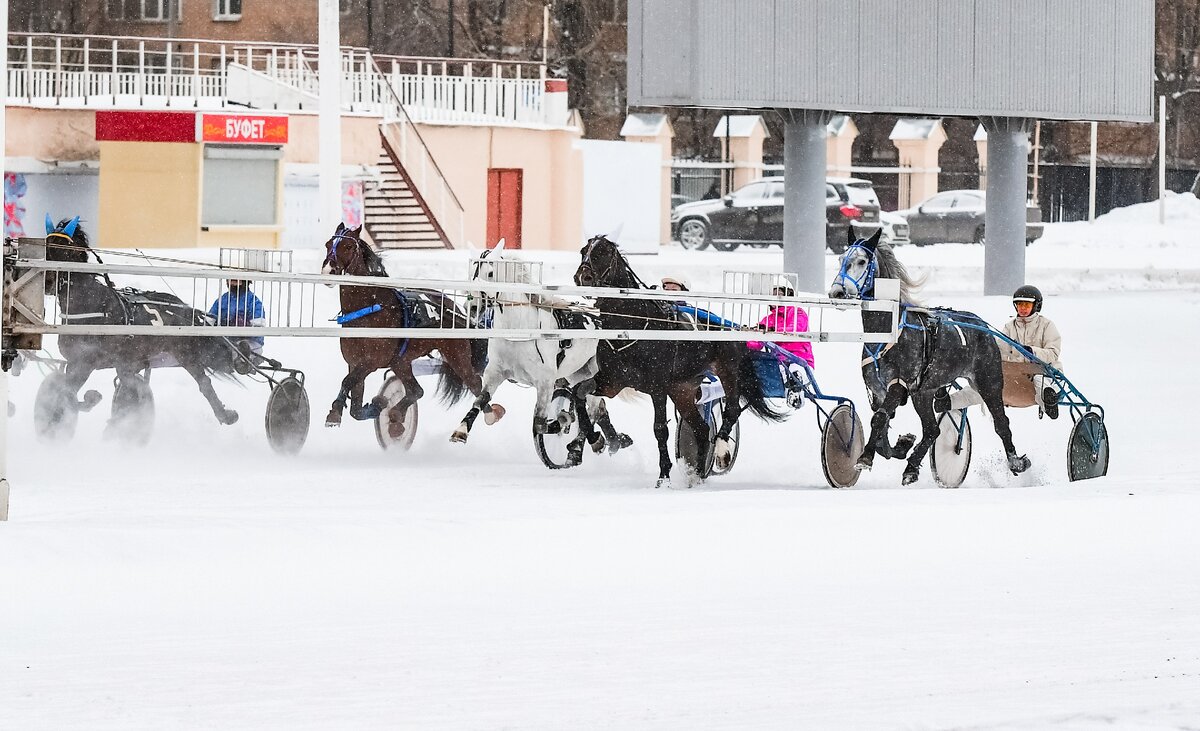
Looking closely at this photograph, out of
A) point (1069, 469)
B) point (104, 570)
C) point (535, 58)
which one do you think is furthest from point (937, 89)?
point (535, 58)

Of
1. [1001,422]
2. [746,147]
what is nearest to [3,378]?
[1001,422]

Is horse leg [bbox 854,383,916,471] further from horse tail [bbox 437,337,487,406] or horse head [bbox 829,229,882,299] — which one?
horse tail [bbox 437,337,487,406]

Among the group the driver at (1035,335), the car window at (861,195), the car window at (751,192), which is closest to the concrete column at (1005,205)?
the driver at (1035,335)

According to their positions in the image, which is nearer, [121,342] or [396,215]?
[121,342]

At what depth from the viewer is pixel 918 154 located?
42.1 metres

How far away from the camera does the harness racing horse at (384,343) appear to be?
13.0 m

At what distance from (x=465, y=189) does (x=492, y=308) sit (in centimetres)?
2070

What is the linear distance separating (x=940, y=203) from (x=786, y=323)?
27.1m

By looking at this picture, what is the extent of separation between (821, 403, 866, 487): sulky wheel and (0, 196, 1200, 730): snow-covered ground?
0.37 metres

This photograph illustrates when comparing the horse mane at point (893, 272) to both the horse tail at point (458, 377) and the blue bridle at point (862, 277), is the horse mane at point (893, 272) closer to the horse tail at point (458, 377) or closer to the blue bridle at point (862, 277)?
Answer: the blue bridle at point (862, 277)

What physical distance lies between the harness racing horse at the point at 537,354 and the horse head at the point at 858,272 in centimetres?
166

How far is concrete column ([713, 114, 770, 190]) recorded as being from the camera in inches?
1581

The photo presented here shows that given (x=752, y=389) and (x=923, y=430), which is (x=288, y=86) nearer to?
(x=752, y=389)

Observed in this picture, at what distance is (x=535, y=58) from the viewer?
43.9 metres
